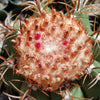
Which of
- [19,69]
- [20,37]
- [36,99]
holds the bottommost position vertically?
[36,99]

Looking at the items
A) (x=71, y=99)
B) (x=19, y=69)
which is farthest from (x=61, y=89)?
(x=19, y=69)

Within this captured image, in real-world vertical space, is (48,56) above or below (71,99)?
above

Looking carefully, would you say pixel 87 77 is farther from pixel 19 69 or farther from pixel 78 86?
pixel 19 69

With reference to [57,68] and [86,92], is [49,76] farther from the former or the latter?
[86,92]

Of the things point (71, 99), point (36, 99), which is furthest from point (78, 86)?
point (36, 99)

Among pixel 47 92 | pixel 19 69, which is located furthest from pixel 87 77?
pixel 19 69

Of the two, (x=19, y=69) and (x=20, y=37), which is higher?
(x=20, y=37)

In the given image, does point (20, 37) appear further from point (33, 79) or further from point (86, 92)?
point (86, 92)
